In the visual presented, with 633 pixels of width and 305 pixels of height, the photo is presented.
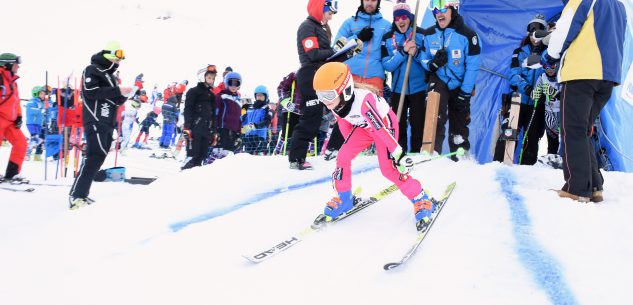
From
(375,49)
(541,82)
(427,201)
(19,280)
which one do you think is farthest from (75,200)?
(541,82)

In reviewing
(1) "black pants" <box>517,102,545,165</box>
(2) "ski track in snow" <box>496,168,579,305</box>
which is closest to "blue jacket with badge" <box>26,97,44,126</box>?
(1) "black pants" <box>517,102,545,165</box>

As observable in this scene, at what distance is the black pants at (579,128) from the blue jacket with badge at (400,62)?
7.73 feet

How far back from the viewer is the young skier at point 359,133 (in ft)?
10.4

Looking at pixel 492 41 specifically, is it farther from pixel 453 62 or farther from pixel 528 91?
pixel 453 62

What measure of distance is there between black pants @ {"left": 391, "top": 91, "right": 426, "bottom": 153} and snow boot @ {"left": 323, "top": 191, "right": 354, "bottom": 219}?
8.32ft

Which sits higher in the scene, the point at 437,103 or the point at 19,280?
the point at 437,103

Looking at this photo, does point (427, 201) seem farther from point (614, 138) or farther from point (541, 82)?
point (614, 138)

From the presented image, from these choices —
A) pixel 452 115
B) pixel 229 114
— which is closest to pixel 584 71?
pixel 452 115

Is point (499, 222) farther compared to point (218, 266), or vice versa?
point (499, 222)

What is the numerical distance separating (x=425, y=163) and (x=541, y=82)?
2186mm

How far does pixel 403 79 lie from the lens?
237 inches

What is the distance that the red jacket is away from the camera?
20.2ft

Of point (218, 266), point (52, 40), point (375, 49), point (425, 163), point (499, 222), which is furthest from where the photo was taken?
point (52, 40)

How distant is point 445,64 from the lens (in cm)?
552
